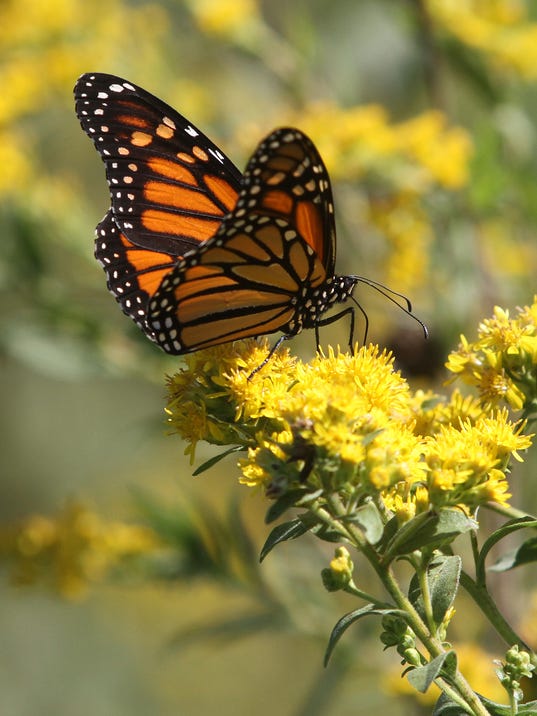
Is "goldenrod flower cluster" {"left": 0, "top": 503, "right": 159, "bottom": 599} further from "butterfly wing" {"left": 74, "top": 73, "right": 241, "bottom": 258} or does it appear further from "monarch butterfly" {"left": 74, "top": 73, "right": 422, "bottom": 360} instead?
"butterfly wing" {"left": 74, "top": 73, "right": 241, "bottom": 258}

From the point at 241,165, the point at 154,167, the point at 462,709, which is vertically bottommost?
the point at 462,709

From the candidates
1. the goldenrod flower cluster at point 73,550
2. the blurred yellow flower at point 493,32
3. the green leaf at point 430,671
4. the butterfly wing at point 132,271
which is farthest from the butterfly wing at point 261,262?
the blurred yellow flower at point 493,32

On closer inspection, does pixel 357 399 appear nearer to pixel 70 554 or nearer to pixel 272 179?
pixel 272 179

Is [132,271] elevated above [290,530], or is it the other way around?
[132,271]

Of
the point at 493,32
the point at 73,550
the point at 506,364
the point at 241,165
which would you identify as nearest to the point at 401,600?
the point at 506,364

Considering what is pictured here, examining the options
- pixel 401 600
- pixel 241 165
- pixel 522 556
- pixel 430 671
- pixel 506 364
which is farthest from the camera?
pixel 241 165

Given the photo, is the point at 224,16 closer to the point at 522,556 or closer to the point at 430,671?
the point at 522,556

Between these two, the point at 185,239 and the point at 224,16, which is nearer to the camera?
the point at 185,239
